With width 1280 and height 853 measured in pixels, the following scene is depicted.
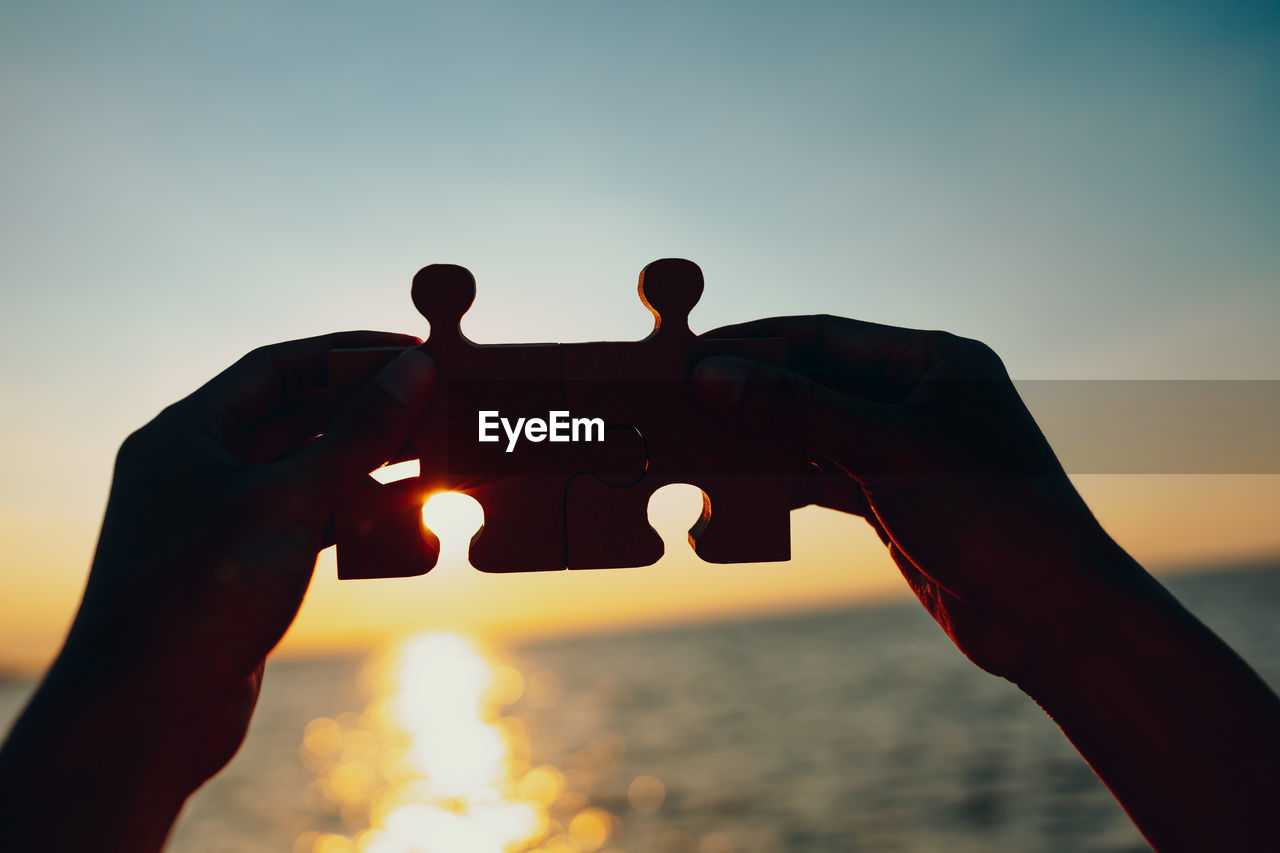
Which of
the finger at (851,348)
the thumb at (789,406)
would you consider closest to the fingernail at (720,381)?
the thumb at (789,406)

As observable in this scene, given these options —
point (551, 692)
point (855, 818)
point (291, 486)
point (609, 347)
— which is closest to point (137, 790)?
point (291, 486)

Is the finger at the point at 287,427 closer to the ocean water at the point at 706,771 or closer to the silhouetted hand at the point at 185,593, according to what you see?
the silhouetted hand at the point at 185,593

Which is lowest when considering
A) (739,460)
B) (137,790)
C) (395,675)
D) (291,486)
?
(137,790)

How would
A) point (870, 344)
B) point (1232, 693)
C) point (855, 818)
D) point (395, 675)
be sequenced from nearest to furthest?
point (1232, 693)
point (870, 344)
point (855, 818)
point (395, 675)

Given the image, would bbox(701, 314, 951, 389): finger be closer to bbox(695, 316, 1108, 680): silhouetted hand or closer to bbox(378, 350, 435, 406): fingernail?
bbox(695, 316, 1108, 680): silhouetted hand

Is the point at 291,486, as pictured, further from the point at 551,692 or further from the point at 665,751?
the point at 551,692

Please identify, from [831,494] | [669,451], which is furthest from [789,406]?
[831,494]

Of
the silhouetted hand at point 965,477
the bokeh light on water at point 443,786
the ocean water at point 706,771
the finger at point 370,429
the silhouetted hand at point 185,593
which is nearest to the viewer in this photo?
the silhouetted hand at point 185,593
